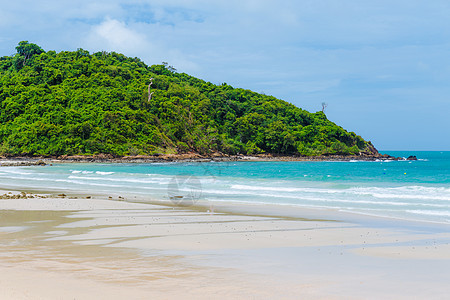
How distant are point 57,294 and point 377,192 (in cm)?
1946

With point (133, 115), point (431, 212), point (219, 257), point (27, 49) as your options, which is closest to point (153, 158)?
point (133, 115)

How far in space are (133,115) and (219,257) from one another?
85310mm

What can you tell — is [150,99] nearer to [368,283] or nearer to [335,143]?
[335,143]

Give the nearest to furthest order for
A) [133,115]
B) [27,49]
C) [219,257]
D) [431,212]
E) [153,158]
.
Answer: [219,257], [431,212], [153,158], [133,115], [27,49]

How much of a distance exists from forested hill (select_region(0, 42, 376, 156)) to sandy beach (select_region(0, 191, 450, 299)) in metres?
71.9

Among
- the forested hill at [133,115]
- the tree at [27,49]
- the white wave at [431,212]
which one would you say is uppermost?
the tree at [27,49]

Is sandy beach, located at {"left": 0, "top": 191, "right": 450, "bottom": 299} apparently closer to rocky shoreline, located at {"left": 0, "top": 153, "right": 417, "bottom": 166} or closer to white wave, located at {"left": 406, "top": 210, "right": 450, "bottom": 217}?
white wave, located at {"left": 406, "top": 210, "right": 450, "bottom": 217}

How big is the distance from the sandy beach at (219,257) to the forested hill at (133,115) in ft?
236

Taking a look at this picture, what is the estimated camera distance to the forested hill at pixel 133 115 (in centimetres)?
8181

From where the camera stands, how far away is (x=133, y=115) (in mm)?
89938

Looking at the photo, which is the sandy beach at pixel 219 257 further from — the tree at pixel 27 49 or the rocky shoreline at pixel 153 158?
the tree at pixel 27 49

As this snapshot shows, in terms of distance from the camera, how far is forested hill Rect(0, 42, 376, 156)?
268ft

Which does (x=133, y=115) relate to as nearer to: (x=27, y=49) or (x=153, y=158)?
(x=153, y=158)

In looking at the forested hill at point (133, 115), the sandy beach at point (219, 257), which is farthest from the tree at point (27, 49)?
the sandy beach at point (219, 257)
